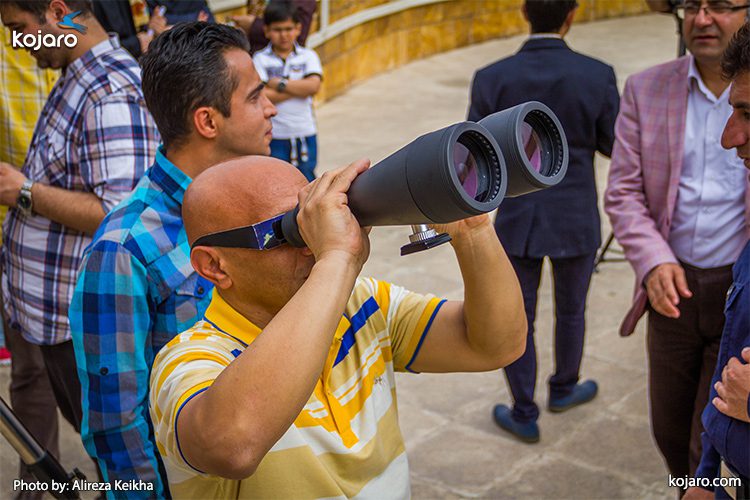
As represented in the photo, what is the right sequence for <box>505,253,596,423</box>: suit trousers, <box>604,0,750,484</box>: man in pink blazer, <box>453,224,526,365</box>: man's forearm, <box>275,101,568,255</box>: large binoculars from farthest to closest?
<box>505,253,596,423</box>: suit trousers < <box>604,0,750,484</box>: man in pink blazer < <box>453,224,526,365</box>: man's forearm < <box>275,101,568,255</box>: large binoculars

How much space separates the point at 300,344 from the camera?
150cm

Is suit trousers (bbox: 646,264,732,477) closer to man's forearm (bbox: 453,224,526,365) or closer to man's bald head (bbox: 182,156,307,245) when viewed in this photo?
man's forearm (bbox: 453,224,526,365)

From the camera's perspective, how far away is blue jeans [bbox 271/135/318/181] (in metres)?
5.97

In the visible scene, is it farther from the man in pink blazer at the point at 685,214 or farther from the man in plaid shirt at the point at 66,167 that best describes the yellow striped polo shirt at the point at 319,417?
the man in pink blazer at the point at 685,214

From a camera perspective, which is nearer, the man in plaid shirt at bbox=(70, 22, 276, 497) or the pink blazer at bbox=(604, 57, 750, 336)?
the man in plaid shirt at bbox=(70, 22, 276, 497)

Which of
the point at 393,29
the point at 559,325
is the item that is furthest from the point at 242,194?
the point at 393,29

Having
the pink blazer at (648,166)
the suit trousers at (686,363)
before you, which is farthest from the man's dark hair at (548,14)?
the suit trousers at (686,363)

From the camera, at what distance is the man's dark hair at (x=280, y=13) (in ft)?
19.5

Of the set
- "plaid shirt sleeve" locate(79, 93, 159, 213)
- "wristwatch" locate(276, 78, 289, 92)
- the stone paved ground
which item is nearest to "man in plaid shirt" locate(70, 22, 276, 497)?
"plaid shirt sleeve" locate(79, 93, 159, 213)

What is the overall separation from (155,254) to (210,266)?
0.49 m

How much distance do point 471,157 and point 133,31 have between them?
424cm

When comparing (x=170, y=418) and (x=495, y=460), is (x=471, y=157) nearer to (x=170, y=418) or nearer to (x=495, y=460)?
(x=170, y=418)

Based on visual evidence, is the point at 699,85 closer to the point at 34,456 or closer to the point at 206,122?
the point at 206,122

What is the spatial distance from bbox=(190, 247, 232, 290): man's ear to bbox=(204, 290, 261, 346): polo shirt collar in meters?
0.05
